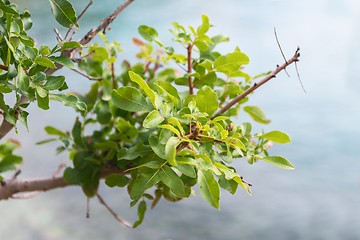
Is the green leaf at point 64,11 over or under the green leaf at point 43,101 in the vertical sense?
over

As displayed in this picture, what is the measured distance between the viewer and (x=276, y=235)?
117cm

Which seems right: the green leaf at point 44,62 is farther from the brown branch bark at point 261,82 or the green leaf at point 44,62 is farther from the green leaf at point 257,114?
the green leaf at point 257,114

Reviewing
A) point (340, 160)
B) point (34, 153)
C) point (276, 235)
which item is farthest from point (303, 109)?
point (34, 153)

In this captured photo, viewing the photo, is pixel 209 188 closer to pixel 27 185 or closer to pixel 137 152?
pixel 137 152

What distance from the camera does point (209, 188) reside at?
563 millimetres

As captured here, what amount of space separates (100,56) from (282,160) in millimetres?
390

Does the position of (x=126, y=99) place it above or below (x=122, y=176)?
above

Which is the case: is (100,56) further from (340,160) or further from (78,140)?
(340,160)

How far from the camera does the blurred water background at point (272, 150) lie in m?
1.17

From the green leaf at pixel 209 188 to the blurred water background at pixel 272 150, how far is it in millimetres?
630

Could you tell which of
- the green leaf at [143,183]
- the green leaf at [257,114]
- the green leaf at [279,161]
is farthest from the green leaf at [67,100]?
the green leaf at [257,114]

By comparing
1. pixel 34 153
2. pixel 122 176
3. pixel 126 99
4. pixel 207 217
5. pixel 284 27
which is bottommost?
pixel 34 153

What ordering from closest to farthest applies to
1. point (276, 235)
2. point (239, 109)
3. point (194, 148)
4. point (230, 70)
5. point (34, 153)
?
1. point (194, 148)
2. point (230, 70)
3. point (239, 109)
4. point (276, 235)
5. point (34, 153)

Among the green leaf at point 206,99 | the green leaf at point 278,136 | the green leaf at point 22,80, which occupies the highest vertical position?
the green leaf at point 278,136
